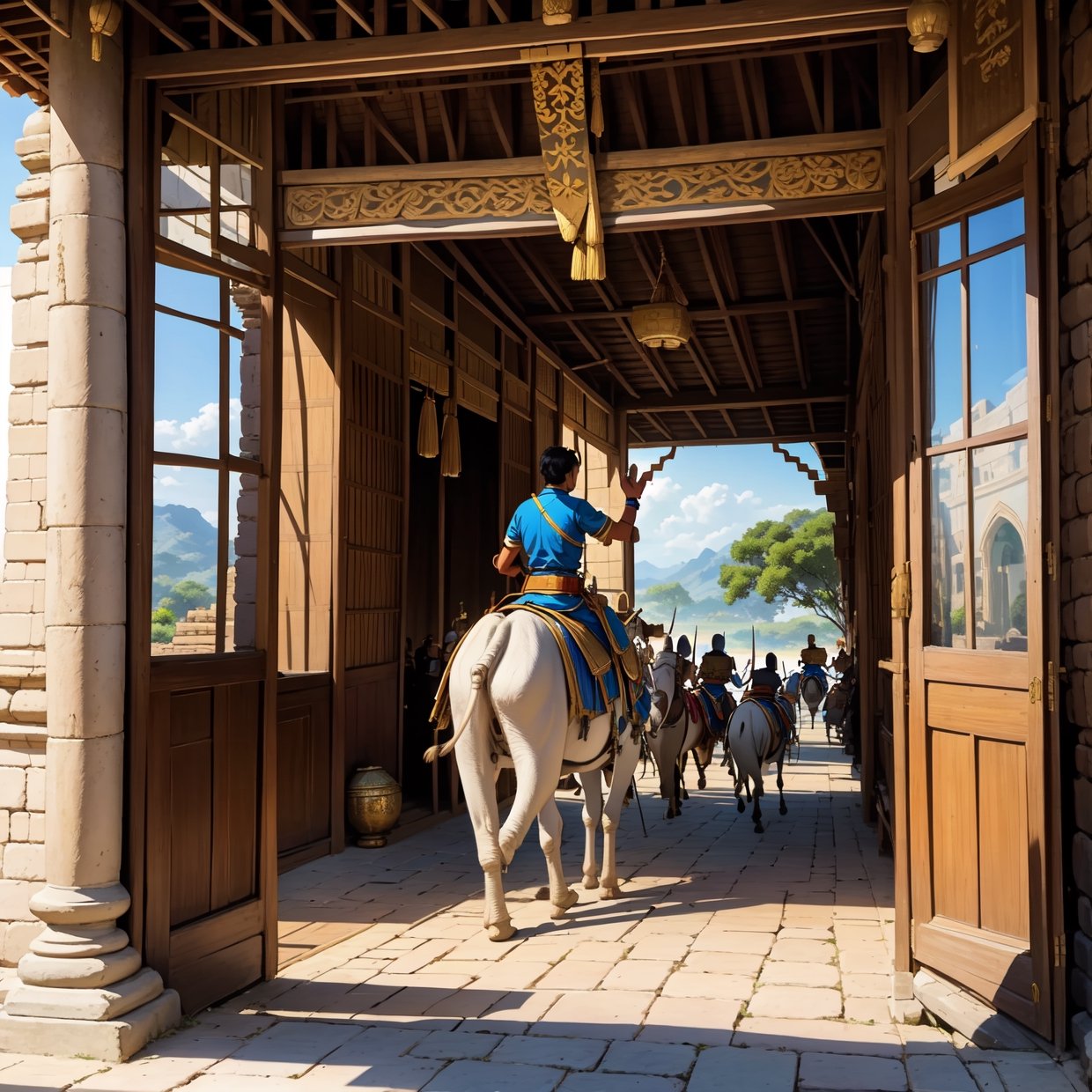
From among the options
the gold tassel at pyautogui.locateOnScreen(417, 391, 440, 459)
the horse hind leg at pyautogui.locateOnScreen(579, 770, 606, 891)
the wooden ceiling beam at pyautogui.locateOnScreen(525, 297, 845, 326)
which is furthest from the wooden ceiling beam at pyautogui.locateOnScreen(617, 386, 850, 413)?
the horse hind leg at pyautogui.locateOnScreen(579, 770, 606, 891)

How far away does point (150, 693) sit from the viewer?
4.29 meters

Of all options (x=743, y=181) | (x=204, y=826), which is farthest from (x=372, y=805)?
(x=743, y=181)

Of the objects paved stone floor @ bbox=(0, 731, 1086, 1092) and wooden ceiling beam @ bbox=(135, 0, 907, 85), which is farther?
wooden ceiling beam @ bbox=(135, 0, 907, 85)

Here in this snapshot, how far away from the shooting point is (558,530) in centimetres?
596

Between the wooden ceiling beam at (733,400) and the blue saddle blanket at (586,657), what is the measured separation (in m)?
7.44

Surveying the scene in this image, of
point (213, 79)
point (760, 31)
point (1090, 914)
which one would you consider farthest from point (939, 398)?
point (213, 79)

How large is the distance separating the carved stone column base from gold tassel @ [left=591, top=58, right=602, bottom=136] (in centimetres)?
352

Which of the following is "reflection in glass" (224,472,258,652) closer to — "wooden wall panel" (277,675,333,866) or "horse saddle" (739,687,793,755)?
"wooden wall panel" (277,675,333,866)

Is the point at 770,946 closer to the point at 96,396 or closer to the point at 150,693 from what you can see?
the point at 150,693

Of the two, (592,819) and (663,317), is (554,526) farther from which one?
(663,317)

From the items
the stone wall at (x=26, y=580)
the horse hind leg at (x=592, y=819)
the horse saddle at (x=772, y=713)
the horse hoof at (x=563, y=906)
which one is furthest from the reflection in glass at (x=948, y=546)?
the horse saddle at (x=772, y=713)

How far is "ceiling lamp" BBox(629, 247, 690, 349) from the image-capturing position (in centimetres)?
848

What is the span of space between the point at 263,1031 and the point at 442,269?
6.15m

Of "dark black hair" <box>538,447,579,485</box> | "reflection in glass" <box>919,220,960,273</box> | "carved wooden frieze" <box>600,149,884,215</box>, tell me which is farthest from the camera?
"dark black hair" <box>538,447,579,485</box>
